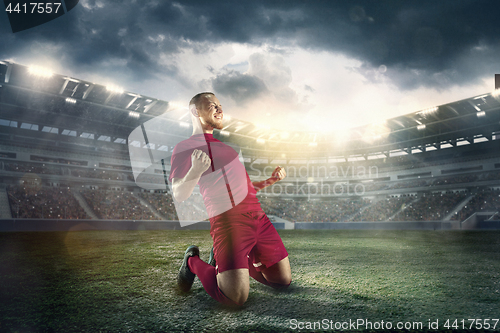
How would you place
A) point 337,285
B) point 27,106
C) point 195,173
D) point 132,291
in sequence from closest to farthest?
point 195,173
point 132,291
point 337,285
point 27,106

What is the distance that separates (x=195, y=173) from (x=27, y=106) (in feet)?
78.3

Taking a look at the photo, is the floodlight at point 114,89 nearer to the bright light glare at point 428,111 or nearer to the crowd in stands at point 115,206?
the crowd in stands at point 115,206

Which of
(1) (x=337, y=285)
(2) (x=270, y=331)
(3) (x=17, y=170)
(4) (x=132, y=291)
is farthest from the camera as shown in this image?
(3) (x=17, y=170)

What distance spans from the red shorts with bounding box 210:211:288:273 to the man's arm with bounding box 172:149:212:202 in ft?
1.33

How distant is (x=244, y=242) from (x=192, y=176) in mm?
738

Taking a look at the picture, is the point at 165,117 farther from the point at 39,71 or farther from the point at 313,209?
the point at 313,209

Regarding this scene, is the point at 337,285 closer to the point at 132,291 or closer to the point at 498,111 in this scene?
the point at 132,291

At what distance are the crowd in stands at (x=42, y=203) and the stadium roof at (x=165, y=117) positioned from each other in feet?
19.1

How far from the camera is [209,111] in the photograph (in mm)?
2525

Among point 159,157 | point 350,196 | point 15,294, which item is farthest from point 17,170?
point 350,196

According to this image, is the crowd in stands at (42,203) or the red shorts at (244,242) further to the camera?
the crowd in stands at (42,203)

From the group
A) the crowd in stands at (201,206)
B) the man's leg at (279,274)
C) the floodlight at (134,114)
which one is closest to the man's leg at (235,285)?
the man's leg at (279,274)

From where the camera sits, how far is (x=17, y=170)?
22828 mm

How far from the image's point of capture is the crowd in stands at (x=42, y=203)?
59.2 ft
